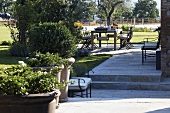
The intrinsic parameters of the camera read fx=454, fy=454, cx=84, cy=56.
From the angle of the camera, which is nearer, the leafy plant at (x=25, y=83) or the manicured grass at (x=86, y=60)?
the leafy plant at (x=25, y=83)

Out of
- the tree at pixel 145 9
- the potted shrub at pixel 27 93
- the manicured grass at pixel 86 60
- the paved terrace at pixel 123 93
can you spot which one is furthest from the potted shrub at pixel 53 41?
the tree at pixel 145 9

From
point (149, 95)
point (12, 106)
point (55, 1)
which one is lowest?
point (149, 95)

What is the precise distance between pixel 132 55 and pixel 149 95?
563cm

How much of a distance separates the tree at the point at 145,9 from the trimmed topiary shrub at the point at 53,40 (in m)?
55.7

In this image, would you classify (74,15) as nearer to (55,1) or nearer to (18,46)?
(55,1)

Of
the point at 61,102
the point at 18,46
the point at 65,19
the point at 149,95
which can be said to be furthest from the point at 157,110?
the point at 18,46

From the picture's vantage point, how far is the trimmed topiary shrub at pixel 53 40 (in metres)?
7.85

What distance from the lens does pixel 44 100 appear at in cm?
426

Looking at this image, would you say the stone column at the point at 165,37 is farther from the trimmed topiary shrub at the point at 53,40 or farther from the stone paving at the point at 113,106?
the stone paving at the point at 113,106

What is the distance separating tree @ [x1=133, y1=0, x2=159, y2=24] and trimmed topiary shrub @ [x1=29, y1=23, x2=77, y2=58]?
55.7 m

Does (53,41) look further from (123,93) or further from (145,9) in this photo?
(145,9)

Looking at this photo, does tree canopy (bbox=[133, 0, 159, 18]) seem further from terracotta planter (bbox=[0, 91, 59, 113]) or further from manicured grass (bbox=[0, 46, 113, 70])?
terracotta planter (bbox=[0, 91, 59, 113])

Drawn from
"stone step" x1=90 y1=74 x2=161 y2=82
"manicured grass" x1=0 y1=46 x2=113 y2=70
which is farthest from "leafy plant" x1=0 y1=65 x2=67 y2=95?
"manicured grass" x1=0 y1=46 x2=113 y2=70

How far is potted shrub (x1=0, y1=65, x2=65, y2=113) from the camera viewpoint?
424 centimetres
